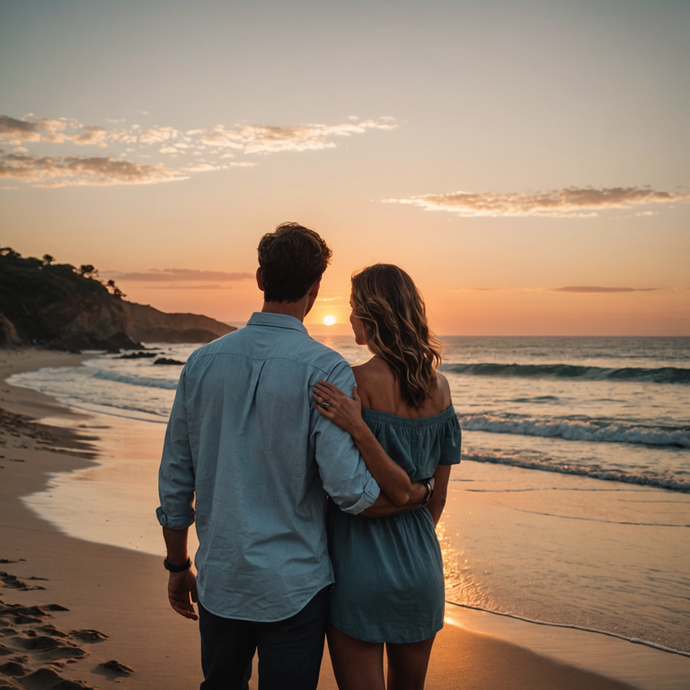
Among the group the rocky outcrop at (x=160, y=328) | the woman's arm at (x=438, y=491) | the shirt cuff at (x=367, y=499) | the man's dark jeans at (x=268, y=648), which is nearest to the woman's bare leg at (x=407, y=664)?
the man's dark jeans at (x=268, y=648)

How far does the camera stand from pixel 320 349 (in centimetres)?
163

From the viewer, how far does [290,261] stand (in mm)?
1676

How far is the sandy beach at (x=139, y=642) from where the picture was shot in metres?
2.73

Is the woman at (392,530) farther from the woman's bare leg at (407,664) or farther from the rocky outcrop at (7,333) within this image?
the rocky outcrop at (7,333)

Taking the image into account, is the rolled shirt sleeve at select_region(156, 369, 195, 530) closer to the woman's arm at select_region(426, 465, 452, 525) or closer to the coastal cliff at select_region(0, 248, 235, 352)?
the woman's arm at select_region(426, 465, 452, 525)

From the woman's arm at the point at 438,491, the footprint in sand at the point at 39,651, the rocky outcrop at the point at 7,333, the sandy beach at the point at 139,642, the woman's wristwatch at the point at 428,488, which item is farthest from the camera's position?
the rocky outcrop at the point at 7,333

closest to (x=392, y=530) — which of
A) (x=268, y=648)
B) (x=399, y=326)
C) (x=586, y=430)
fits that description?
(x=268, y=648)

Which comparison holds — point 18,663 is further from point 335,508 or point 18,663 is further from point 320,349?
point 320,349

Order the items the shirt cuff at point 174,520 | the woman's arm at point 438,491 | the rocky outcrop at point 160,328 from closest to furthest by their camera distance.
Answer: the shirt cuff at point 174,520, the woman's arm at point 438,491, the rocky outcrop at point 160,328

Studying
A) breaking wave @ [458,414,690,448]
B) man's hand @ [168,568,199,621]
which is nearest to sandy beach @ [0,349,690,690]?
man's hand @ [168,568,199,621]

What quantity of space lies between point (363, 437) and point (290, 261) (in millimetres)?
558

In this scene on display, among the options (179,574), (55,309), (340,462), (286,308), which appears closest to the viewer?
(340,462)

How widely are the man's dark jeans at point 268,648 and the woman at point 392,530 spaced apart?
0.14m

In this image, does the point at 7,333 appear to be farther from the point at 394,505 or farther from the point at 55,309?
the point at 394,505
